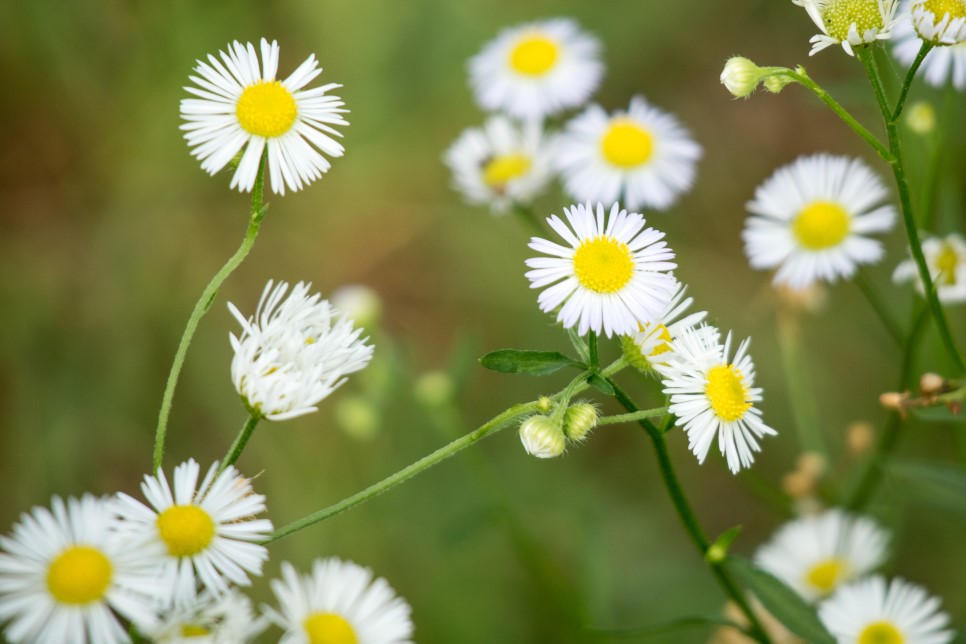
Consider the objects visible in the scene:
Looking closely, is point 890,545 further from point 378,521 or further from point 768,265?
point 378,521

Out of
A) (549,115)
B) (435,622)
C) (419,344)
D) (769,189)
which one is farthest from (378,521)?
(769,189)

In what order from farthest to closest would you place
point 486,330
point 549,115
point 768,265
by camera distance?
point 486,330 → point 549,115 → point 768,265

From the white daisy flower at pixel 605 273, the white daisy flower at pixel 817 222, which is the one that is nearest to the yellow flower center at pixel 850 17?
the white daisy flower at pixel 605 273

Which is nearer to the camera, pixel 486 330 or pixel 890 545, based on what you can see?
pixel 890 545

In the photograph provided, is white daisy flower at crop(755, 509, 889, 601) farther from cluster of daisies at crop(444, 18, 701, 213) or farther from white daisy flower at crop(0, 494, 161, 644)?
white daisy flower at crop(0, 494, 161, 644)

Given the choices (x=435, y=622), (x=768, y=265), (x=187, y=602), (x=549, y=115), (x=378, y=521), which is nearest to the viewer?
(x=187, y=602)

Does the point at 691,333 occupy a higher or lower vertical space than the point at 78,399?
lower

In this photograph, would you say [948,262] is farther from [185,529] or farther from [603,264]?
[185,529]

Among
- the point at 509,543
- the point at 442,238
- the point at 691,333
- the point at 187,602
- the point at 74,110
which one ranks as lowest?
the point at 187,602
